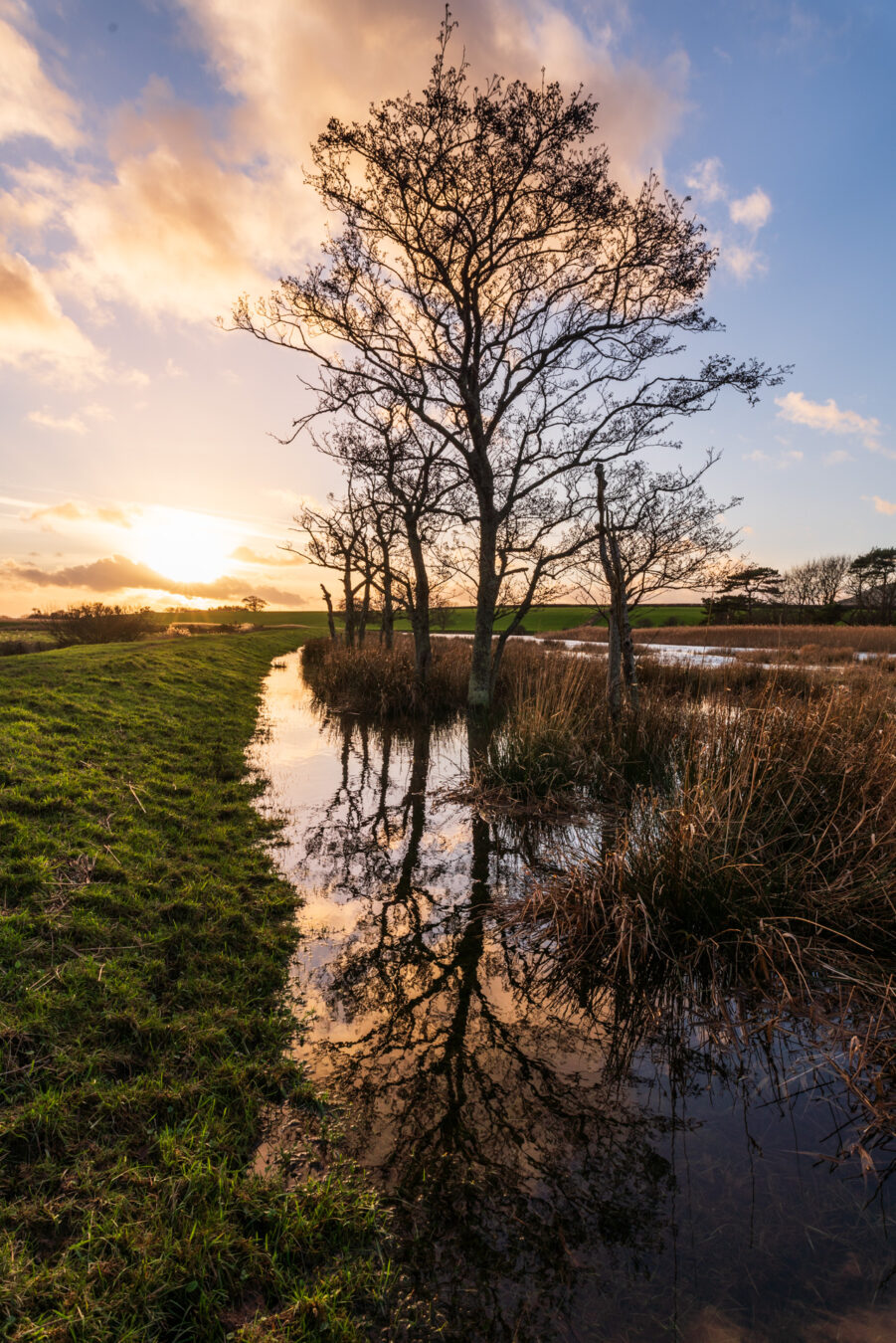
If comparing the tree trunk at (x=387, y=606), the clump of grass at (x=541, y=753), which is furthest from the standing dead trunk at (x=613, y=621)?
the tree trunk at (x=387, y=606)

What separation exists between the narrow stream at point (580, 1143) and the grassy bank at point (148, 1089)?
35cm

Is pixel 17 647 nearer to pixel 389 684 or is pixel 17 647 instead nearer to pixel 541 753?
pixel 389 684

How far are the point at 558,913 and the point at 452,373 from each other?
13362 millimetres

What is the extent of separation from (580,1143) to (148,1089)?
2.20 m

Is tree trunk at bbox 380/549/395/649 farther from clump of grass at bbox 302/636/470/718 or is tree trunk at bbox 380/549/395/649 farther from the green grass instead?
the green grass

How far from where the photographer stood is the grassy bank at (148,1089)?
213 centimetres

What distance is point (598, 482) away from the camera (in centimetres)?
1083

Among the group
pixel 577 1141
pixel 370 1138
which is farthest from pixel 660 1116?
pixel 370 1138

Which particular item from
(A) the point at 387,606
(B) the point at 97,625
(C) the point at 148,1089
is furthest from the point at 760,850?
(B) the point at 97,625

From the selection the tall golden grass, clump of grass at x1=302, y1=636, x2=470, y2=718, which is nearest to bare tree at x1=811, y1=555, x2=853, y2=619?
the tall golden grass

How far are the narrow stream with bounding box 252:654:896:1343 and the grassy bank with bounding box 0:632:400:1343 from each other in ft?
1.16

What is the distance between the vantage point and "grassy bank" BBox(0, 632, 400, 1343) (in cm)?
213

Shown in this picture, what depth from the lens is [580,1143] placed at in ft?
9.47

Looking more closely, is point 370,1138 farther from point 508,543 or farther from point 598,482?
point 508,543
